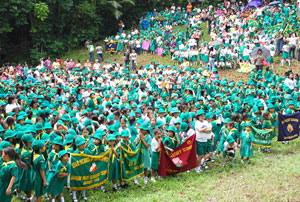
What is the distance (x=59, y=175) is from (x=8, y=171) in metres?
1.00

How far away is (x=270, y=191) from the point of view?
7.28 meters

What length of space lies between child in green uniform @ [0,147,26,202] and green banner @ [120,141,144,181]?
2.34 m

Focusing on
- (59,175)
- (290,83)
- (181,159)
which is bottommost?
(181,159)

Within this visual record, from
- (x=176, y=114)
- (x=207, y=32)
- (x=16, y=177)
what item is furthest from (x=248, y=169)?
(x=207, y=32)

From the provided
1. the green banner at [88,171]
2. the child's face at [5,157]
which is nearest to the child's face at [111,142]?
Answer: the green banner at [88,171]

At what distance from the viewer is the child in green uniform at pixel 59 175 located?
6434mm

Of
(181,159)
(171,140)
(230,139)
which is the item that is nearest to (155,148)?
(171,140)

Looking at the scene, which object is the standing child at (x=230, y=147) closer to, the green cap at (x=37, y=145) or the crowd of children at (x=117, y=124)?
the crowd of children at (x=117, y=124)

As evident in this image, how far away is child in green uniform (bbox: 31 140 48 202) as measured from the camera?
20.5 ft

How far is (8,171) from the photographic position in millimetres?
5934

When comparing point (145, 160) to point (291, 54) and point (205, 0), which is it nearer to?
point (291, 54)

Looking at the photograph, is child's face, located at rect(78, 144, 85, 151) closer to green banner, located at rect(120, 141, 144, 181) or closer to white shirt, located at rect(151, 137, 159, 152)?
green banner, located at rect(120, 141, 144, 181)

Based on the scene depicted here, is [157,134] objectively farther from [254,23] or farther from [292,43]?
Answer: [254,23]

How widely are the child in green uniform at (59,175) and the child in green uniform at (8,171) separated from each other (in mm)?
669
